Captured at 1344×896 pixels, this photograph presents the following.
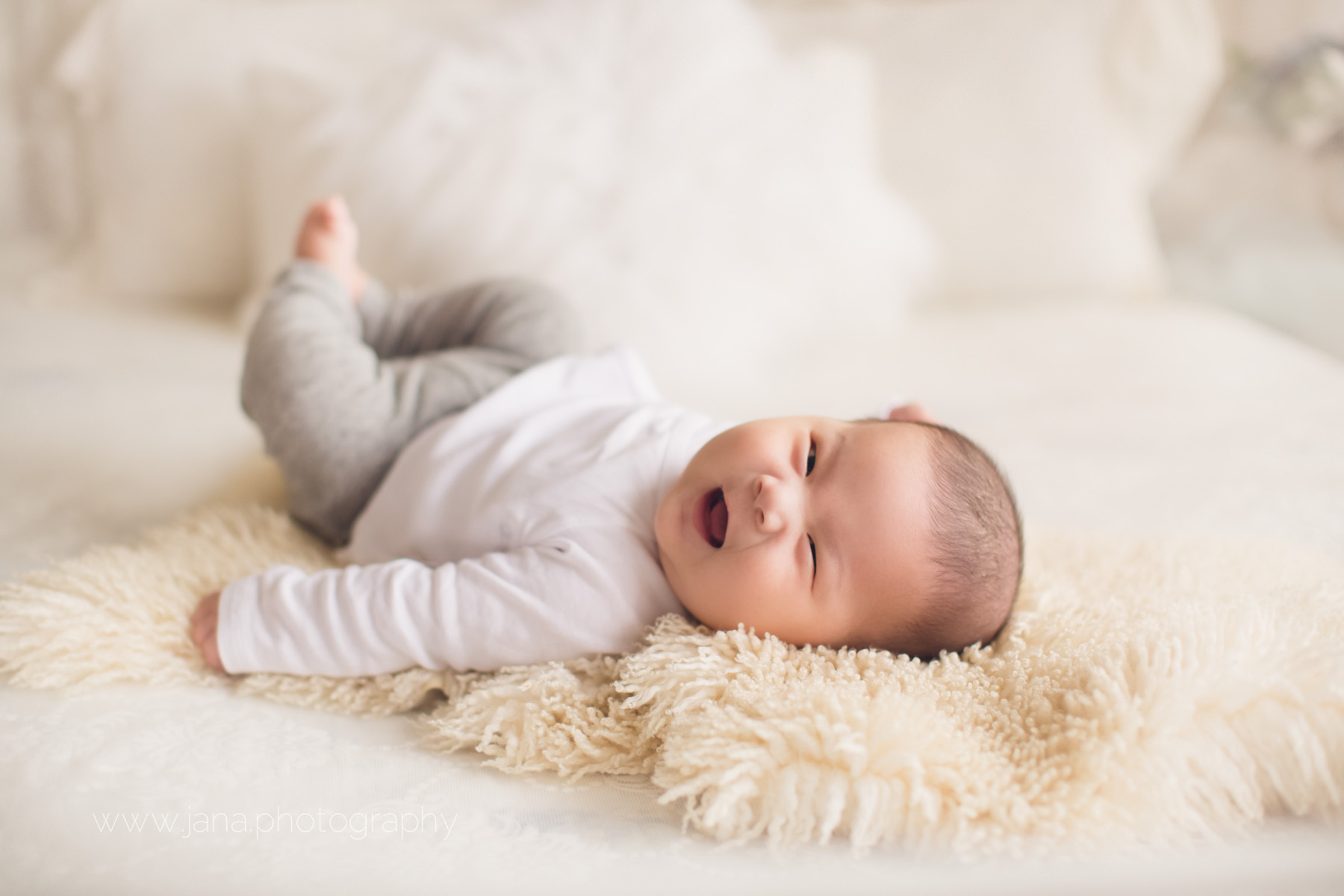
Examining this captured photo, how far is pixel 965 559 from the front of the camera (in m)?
0.76

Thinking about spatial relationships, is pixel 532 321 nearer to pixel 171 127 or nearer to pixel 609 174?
pixel 609 174

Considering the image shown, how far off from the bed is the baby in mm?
87

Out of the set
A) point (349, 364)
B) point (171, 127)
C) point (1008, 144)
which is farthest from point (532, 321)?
point (1008, 144)

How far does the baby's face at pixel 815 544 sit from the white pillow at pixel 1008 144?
3.63 feet

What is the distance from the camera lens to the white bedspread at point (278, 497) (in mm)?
576

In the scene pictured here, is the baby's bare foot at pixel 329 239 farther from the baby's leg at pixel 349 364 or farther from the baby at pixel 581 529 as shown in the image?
the baby at pixel 581 529

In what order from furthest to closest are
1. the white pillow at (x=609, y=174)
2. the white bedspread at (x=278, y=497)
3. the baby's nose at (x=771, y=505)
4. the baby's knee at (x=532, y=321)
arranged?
1. the white pillow at (x=609, y=174)
2. the baby's knee at (x=532, y=321)
3. the baby's nose at (x=771, y=505)
4. the white bedspread at (x=278, y=497)

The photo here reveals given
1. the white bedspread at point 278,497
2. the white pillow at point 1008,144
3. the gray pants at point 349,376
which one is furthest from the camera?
the white pillow at point 1008,144

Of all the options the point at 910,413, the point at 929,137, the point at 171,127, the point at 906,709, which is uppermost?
the point at 929,137

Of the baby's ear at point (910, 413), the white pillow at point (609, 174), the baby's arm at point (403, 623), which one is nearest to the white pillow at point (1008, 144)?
the white pillow at point (609, 174)

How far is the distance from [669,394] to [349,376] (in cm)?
50

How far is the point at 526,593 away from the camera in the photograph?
0.79 metres

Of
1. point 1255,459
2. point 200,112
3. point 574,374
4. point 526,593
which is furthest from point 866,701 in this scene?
point 200,112

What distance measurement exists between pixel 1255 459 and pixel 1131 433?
0.49 feet
